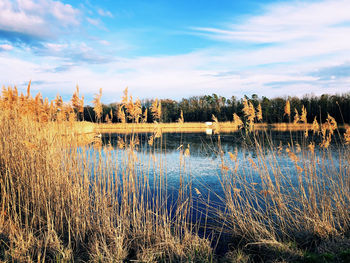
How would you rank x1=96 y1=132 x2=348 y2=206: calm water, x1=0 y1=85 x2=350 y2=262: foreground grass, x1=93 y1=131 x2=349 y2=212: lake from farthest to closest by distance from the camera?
x1=96 y1=132 x2=348 y2=206: calm water < x1=93 y1=131 x2=349 y2=212: lake < x1=0 y1=85 x2=350 y2=262: foreground grass

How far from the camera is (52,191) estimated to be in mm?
4930

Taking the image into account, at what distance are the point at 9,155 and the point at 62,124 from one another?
1275mm

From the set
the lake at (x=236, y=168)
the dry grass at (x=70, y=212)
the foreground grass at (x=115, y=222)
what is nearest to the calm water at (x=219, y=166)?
the lake at (x=236, y=168)

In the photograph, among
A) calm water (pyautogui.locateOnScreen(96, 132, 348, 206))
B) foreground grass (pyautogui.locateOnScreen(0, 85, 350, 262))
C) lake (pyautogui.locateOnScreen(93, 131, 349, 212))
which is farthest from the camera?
calm water (pyautogui.locateOnScreen(96, 132, 348, 206))

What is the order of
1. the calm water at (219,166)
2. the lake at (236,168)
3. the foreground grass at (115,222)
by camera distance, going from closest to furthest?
the foreground grass at (115,222)
the lake at (236,168)
the calm water at (219,166)

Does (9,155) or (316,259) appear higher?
(9,155)

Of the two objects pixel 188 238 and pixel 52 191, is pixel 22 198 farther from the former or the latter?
pixel 188 238

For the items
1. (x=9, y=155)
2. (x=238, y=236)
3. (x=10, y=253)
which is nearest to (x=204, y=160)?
(x=238, y=236)

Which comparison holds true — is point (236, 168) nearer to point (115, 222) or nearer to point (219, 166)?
point (219, 166)

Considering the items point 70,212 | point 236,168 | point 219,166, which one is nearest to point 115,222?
point 70,212

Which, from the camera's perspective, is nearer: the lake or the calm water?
the lake

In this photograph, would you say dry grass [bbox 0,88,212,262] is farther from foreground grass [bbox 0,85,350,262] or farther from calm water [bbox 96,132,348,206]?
calm water [bbox 96,132,348,206]

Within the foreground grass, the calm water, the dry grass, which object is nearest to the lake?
the calm water

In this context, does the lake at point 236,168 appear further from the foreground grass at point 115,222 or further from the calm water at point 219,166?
the foreground grass at point 115,222
